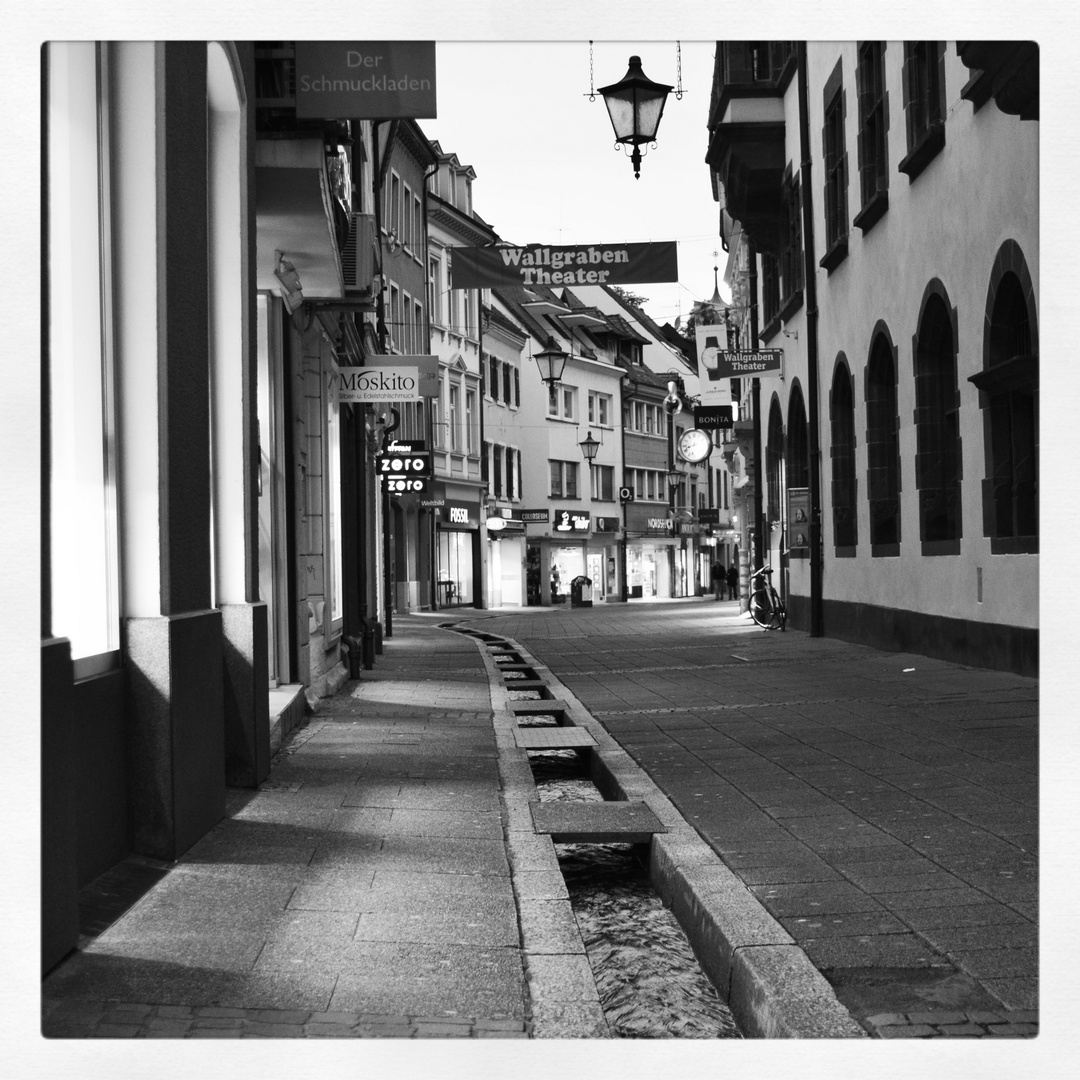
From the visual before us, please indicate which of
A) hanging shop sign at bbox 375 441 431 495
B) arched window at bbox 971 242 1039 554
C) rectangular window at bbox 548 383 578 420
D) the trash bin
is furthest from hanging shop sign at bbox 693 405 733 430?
rectangular window at bbox 548 383 578 420

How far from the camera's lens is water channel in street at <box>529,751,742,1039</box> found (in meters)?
4.65

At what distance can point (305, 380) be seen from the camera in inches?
566

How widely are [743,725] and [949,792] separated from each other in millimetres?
3597

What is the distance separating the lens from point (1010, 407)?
1362 cm

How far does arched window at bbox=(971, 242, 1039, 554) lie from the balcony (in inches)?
429

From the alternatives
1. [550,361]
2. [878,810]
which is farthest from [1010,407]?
[550,361]

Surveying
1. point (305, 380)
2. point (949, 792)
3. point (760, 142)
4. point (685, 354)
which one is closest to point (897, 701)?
point (949, 792)

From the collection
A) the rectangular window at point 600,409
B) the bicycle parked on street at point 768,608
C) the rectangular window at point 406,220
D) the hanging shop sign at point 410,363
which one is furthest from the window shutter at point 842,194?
the rectangular window at point 600,409

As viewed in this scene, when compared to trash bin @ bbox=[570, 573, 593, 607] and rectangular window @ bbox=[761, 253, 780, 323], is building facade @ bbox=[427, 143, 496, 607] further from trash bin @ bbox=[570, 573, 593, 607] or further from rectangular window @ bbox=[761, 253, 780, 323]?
rectangular window @ bbox=[761, 253, 780, 323]

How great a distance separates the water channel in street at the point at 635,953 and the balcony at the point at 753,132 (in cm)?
1840

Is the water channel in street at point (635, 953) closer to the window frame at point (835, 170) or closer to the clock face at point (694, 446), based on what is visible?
the window frame at point (835, 170)

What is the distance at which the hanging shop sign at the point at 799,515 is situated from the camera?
2295cm

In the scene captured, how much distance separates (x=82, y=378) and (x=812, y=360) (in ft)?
59.6
